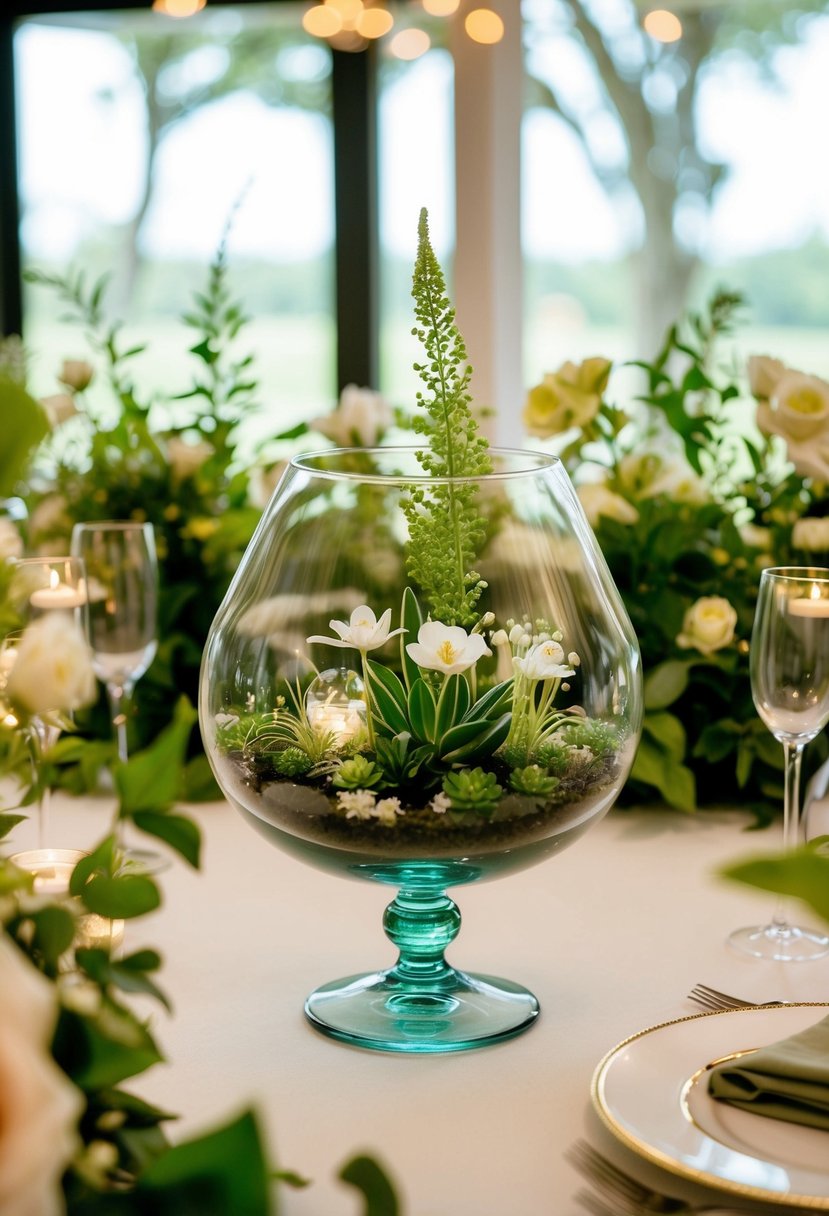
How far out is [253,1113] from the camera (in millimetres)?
468

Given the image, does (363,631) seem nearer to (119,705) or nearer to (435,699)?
(435,699)

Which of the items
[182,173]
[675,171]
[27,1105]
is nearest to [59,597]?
[27,1105]

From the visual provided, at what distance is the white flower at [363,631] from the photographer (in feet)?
2.81

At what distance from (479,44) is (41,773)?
5.87ft

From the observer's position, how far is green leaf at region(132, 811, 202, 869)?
568 millimetres

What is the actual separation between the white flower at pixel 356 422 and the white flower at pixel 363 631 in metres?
0.80

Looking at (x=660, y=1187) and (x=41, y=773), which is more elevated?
(x=41, y=773)

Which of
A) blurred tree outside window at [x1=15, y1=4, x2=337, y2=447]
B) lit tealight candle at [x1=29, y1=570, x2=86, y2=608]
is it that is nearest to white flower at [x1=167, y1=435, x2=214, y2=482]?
lit tealight candle at [x1=29, y1=570, x2=86, y2=608]

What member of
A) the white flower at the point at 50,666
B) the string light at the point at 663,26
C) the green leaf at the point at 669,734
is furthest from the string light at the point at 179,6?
the white flower at the point at 50,666

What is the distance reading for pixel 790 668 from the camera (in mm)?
1082

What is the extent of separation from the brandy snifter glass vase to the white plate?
0.42 ft

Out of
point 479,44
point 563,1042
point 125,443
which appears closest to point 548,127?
point 479,44

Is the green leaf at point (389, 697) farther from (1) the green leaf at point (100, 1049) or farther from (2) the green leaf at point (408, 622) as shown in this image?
(1) the green leaf at point (100, 1049)

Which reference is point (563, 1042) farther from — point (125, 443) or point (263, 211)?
point (263, 211)
